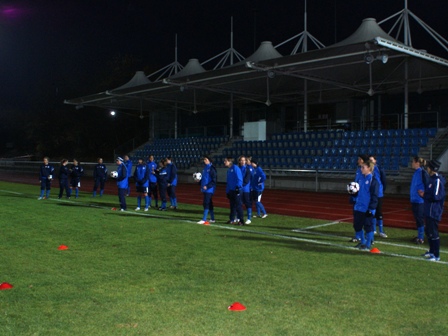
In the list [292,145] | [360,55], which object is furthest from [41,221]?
[292,145]

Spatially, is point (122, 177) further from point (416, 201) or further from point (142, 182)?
point (416, 201)

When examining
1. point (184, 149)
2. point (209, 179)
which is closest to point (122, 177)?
point (209, 179)

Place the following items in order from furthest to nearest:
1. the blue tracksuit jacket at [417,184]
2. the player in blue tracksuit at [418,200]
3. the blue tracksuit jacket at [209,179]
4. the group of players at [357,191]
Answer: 1. the blue tracksuit jacket at [209,179]
2. the player in blue tracksuit at [418,200]
3. the blue tracksuit jacket at [417,184]
4. the group of players at [357,191]

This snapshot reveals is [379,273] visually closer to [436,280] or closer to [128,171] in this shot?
[436,280]

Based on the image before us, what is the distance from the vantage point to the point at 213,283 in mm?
6238

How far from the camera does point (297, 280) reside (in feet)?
21.1

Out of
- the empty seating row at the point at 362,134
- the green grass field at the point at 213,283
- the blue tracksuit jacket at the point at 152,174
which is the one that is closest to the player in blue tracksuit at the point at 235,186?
the green grass field at the point at 213,283

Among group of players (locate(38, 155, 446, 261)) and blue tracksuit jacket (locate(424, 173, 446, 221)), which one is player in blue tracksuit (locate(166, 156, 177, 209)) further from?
blue tracksuit jacket (locate(424, 173, 446, 221))

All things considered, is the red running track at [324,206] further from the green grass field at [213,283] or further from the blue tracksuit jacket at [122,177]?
the blue tracksuit jacket at [122,177]

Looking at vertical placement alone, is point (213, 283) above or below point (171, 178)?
below

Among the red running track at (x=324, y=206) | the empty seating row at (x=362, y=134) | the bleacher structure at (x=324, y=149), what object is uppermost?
the empty seating row at (x=362, y=134)

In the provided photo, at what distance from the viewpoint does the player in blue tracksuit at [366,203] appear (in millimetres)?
8453

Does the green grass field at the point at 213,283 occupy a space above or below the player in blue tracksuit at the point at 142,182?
below

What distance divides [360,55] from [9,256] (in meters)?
Answer: 19.1
